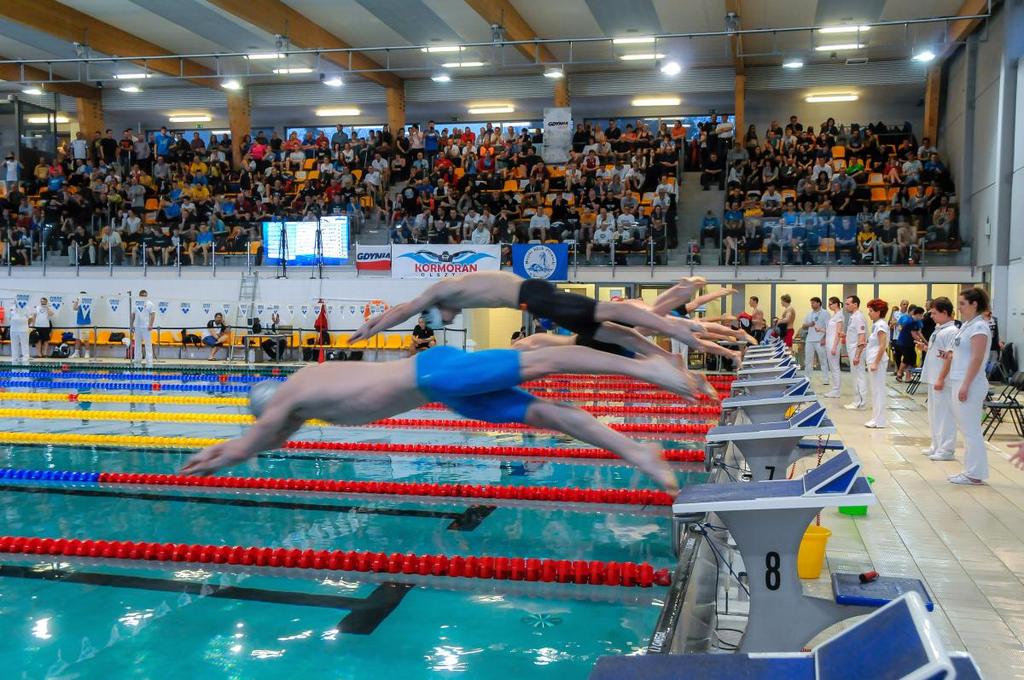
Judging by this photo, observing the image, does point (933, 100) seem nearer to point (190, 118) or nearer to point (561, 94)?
point (561, 94)

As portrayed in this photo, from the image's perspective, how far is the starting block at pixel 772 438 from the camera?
4254mm

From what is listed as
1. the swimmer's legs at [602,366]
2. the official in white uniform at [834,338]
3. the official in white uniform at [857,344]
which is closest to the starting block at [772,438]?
the swimmer's legs at [602,366]

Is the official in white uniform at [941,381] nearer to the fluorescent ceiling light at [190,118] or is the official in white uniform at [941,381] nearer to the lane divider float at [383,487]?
the lane divider float at [383,487]

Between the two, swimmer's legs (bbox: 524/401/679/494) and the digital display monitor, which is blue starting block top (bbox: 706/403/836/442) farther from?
the digital display monitor

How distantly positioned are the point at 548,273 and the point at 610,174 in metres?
4.30

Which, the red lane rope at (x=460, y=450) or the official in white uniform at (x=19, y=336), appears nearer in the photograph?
the red lane rope at (x=460, y=450)

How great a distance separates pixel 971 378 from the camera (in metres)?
5.96

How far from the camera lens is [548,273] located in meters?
15.4

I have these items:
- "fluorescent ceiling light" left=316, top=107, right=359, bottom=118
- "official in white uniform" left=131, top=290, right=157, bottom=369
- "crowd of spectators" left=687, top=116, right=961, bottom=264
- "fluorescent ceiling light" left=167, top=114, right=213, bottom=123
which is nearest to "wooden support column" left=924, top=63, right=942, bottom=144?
"crowd of spectators" left=687, top=116, right=961, bottom=264

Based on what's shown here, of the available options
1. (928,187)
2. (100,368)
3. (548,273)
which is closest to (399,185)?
(548,273)

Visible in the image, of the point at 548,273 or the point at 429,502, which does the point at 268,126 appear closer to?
the point at 548,273

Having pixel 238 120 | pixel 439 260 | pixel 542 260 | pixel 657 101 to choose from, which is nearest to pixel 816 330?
pixel 542 260

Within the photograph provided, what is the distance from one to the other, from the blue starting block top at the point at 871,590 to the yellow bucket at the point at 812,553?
108cm

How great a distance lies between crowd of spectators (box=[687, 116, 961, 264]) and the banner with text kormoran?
4.14m
